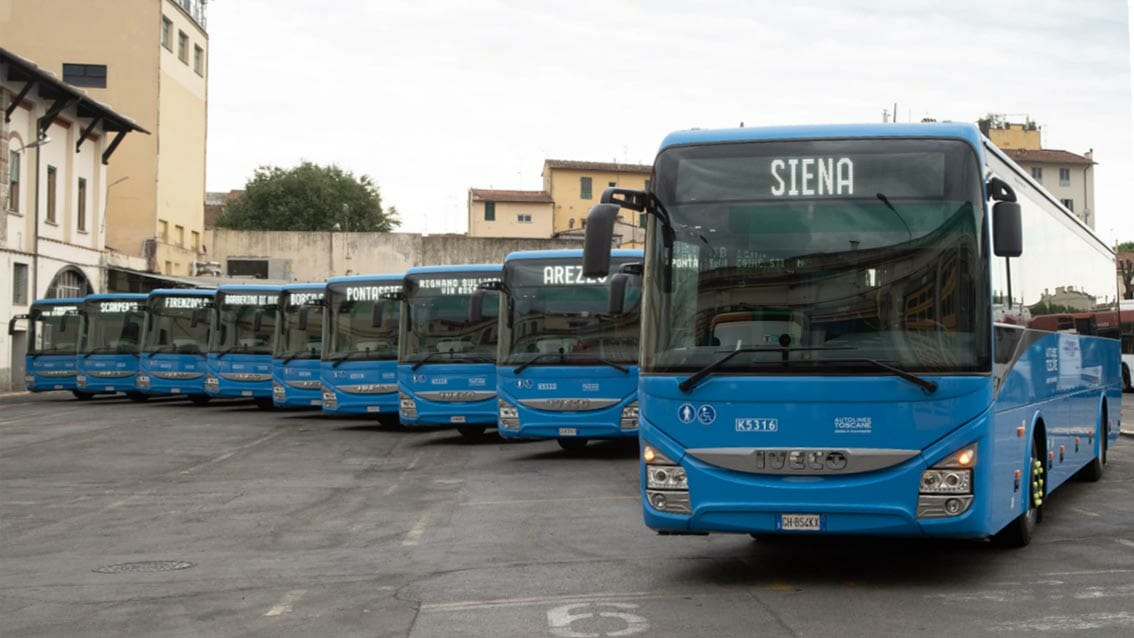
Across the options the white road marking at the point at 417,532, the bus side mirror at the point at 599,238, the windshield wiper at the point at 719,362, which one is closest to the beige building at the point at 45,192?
the white road marking at the point at 417,532

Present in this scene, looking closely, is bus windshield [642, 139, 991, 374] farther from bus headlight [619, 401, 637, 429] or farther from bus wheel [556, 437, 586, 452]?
bus wheel [556, 437, 586, 452]

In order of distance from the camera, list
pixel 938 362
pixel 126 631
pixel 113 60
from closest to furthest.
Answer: pixel 126 631, pixel 938 362, pixel 113 60

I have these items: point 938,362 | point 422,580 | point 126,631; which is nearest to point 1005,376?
point 938,362

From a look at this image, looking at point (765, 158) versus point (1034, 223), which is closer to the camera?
point (765, 158)

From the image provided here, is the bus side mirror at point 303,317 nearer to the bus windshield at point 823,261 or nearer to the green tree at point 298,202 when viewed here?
the bus windshield at point 823,261

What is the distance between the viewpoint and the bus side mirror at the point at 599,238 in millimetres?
8789

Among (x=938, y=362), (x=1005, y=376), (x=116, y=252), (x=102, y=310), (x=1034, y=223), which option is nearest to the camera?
(x=938, y=362)

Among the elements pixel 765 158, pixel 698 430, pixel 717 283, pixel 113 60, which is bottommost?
pixel 698 430

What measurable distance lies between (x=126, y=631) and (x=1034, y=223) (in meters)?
8.03

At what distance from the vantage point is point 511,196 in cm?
10394

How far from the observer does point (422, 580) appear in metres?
9.52

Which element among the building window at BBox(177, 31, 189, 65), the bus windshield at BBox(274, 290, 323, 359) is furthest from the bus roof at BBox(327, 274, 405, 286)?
the building window at BBox(177, 31, 189, 65)

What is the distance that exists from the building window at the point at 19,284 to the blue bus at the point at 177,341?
1109 cm

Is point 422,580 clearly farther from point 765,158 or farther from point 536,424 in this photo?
point 536,424
